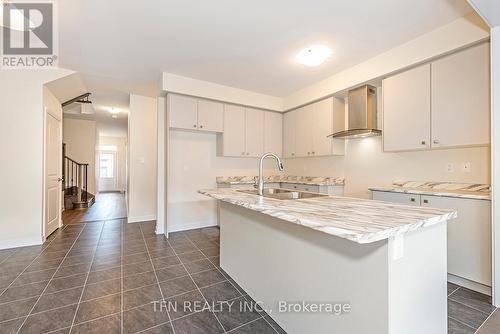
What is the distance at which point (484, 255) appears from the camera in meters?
1.97

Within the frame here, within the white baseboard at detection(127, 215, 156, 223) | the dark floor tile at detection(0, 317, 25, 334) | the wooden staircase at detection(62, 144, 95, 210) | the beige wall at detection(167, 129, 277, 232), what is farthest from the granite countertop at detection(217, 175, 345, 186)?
the wooden staircase at detection(62, 144, 95, 210)

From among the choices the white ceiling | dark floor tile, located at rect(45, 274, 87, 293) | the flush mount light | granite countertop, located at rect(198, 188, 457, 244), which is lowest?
dark floor tile, located at rect(45, 274, 87, 293)

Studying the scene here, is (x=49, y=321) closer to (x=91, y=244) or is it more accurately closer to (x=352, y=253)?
(x=91, y=244)

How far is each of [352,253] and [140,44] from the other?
9.97 ft

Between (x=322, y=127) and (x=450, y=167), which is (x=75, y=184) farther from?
(x=450, y=167)

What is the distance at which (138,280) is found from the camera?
225 cm

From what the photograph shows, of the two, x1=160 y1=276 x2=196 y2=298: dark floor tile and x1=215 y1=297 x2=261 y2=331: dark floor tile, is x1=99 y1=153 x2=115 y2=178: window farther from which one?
x1=215 y1=297 x2=261 y2=331: dark floor tile

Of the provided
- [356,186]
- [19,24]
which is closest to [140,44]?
[19,24]

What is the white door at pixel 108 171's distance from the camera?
10.5m

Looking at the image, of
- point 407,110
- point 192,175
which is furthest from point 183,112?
point 407,110

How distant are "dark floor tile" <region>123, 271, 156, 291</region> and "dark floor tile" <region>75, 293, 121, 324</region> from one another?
18 centimetres

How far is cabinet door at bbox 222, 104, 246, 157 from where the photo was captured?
4.16 m

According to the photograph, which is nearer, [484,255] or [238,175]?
[484,255]

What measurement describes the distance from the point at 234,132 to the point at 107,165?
9.10 m
